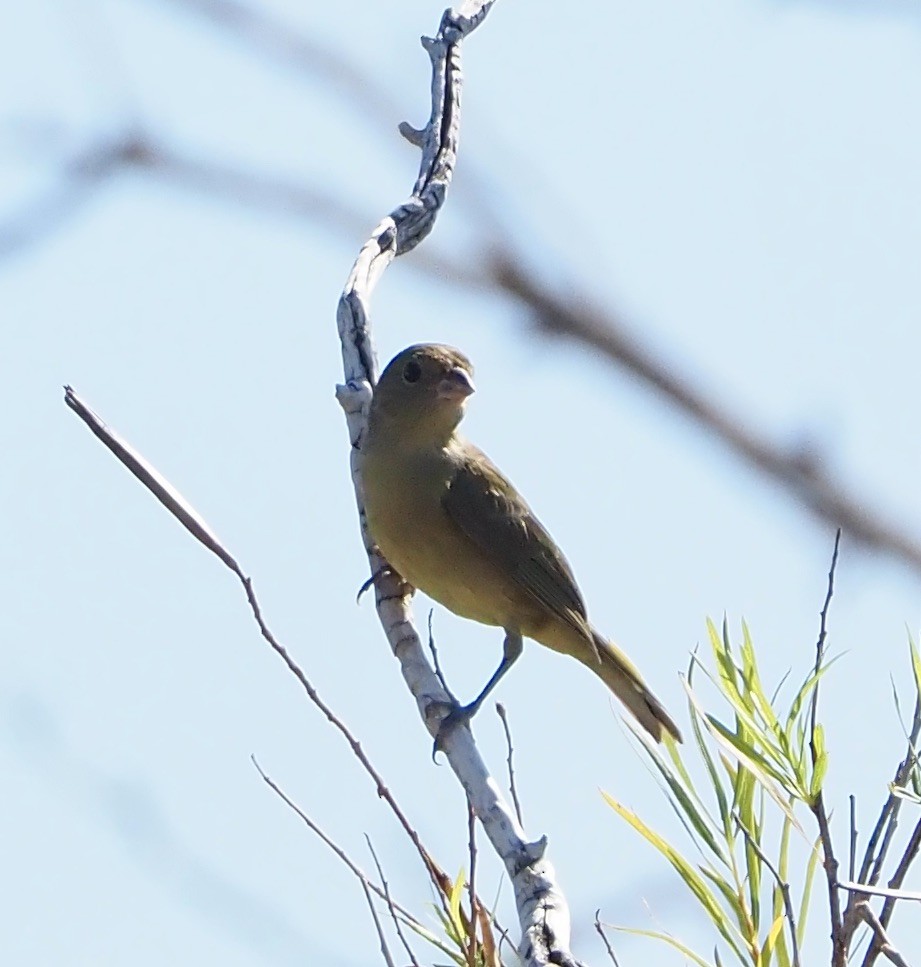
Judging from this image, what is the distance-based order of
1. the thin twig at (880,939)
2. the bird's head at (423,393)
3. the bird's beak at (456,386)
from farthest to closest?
1. the bird's beak at (456,386)
2. the bird's head at (423,393)
3. the thin twig at (880,939)

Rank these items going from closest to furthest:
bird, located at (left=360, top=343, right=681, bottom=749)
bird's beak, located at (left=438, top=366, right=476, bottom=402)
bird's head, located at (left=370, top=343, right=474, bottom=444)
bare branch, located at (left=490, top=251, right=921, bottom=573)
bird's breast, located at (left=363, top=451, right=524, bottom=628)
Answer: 1. bare branch, located at (left=490, top=251, right=921, bottom=573)
2. bird's breast, located at (left=363, top=451, right=524, bottom=628)
3. bird, located at (left=360, top=343, right=681, bottom=749)
4. bird's head, located at (left=370, top=343, right=474, bottom=444)
5. bird's beak, located at (left=438, top=366, right=476, bottom=402)

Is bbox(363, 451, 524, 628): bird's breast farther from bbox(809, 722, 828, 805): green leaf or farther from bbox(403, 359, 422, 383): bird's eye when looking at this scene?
bbox(809, 722, 828, 805): green leaf

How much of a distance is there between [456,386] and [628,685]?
3.62 ft

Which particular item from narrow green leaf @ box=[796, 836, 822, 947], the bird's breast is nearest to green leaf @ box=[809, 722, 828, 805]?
narrow green leaf @ box=[796, 836, 822, 947]

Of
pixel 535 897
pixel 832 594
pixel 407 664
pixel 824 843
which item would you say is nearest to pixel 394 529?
pixel 407 664

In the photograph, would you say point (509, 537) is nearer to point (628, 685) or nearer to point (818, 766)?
point (628, 685)

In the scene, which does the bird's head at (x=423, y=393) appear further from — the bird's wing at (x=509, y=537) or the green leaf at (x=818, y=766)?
the green leaf at (x=818, y=766)

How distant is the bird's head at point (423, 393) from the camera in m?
4.39

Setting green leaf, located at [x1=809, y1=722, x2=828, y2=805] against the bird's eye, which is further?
the bird's eye

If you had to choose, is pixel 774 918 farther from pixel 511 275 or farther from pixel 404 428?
pixel 404 428

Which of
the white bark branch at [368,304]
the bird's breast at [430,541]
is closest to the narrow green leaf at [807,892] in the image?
the white bark branch at [368,304]

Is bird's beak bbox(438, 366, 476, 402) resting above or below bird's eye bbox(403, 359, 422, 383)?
above

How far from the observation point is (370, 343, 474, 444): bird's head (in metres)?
4.39

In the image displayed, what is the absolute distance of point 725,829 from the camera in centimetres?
199
